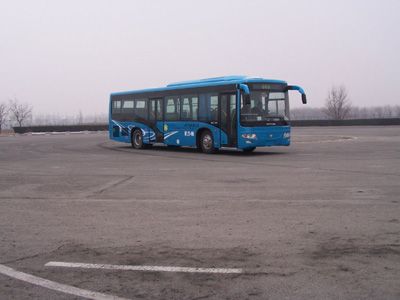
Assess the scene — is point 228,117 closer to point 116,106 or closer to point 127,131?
point 127,131

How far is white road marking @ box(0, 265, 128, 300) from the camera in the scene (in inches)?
173

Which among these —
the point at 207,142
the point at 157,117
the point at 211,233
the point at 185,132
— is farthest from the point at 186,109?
the point at 211,233

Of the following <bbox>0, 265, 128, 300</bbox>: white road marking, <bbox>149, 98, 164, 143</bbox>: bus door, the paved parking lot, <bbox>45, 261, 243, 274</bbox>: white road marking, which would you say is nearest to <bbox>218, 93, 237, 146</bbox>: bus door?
<bbox>149, 98, 164, 143</bbox>: bus door

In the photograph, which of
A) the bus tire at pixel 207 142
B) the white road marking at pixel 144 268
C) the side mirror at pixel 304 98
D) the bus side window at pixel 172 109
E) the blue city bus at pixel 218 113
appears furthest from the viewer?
the bus side window at pixel 172 109

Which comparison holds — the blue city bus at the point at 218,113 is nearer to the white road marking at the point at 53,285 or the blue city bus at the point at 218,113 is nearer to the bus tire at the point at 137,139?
the bus tire at the point at 137,139

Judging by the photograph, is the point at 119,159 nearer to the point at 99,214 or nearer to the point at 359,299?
the point at 99,214

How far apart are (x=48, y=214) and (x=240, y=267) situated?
4.17 m

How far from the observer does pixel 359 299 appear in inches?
166

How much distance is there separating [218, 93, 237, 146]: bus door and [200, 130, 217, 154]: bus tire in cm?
76

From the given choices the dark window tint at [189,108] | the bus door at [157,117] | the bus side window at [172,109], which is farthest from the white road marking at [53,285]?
the bus door at [157,117]

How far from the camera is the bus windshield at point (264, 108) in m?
18.4

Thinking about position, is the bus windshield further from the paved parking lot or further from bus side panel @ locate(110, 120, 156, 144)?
bus side panel @ locate(110, 120, 156, 144)

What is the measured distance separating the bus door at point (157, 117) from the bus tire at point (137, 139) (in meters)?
1.37

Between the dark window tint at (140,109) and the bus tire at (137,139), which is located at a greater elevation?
the dark window tint at (140,109)
